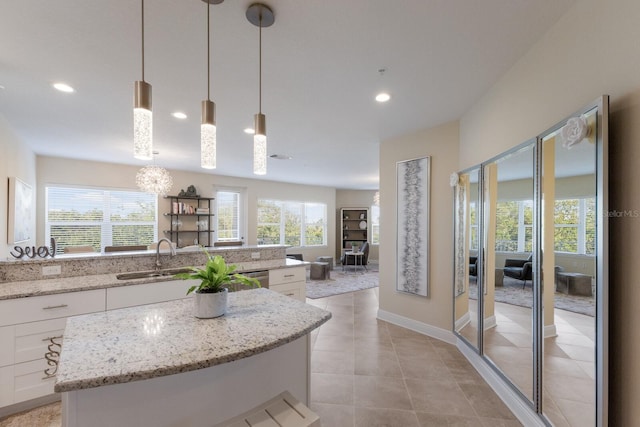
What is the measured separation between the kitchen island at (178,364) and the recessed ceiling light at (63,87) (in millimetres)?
2124

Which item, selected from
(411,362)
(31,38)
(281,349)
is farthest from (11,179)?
(411,362)

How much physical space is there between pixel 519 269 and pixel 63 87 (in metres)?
4.05

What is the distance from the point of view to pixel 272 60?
6.79ft

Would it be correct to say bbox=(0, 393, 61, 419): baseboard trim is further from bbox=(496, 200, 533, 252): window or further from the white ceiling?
bbox=(496, 200, 533, 252): window

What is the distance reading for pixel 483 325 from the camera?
260 cm

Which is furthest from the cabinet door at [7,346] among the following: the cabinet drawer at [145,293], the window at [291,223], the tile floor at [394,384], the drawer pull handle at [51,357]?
the window at [291,223]

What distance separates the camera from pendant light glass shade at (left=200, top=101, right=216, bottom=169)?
147cm

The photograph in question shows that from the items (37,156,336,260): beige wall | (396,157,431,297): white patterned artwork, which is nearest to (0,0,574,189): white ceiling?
(396,157,431,297): white patterned artwork

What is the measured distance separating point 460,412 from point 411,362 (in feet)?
2.51

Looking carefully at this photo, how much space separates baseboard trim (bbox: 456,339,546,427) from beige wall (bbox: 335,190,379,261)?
7198 mm

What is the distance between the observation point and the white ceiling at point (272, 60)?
159 centimetres

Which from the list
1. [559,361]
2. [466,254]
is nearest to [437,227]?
[466,254]

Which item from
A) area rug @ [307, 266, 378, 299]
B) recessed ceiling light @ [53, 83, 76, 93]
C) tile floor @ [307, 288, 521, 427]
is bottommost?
area rug @ [307, 266, 378, 299]

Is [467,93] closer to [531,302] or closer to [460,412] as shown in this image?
[531,302]
